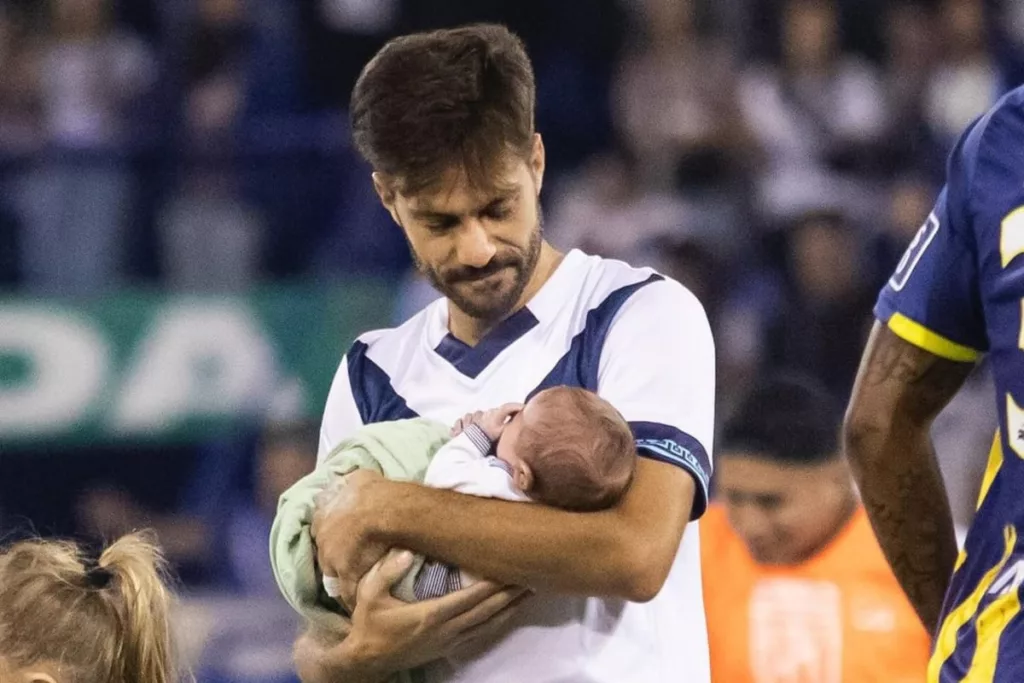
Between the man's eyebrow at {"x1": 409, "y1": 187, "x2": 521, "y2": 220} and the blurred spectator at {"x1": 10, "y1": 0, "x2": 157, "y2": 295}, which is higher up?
the man's eyebrow at {"x1": 409, "y1": 187, "x2": 521, "y2": 220}

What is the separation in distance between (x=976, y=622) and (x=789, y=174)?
593 cm

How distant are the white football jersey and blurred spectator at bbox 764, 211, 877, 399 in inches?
188

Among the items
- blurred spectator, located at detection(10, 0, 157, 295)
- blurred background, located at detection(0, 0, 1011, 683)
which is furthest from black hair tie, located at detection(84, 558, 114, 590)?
blurred spectator, located at detection(10, 0, 157, 295)

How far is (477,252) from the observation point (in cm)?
249

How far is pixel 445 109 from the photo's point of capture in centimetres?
250

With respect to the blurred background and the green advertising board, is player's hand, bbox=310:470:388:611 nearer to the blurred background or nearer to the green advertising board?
the blurred background

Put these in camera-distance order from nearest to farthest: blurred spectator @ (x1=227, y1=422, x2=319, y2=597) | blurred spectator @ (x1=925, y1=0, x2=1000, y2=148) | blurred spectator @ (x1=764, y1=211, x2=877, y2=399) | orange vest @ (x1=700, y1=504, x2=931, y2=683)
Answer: orange vest @ (x1=700, y1=504, x2=931, y2=683) < blurred spectator @ (x1=227, y1=422, x2=319, y2=597) < blurred spectator @ (x1=764, y1=211, x2=877, y2=399) < blurred spectator @ (x1=925, y1=0, x2=1000, y2=148)

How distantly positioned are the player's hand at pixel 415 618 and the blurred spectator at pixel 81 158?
16.8 ft

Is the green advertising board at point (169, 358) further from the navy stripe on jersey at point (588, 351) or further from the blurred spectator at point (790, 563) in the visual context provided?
the navy stripe on jersey at point (588, 351)

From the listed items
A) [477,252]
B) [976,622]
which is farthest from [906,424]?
[477,252]

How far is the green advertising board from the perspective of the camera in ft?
23.5

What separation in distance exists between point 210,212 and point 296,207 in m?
0.39

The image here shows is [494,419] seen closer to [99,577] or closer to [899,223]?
[99,577]

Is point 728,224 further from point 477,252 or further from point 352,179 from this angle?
point 477,252
